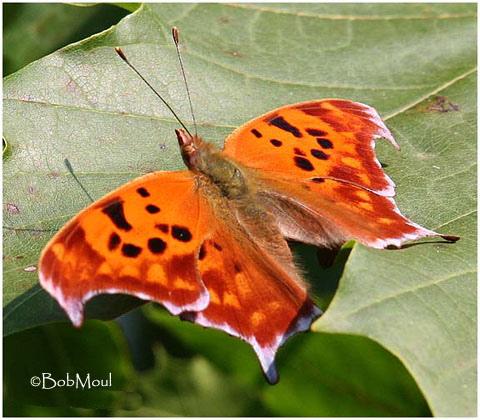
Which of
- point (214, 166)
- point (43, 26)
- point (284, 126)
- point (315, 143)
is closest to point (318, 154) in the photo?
point (315, 143)

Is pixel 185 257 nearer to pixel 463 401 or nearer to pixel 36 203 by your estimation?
pixel 36 203

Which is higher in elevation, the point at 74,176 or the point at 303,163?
the point at 74,176

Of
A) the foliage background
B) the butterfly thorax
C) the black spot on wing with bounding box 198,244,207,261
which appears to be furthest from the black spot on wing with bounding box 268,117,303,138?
the black spot on wing with bounding box 198,244,207,261

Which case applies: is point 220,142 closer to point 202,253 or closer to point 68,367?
point 202,253

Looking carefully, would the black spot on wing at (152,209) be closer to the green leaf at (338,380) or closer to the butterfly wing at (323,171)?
the butterfly wing at (323,171)

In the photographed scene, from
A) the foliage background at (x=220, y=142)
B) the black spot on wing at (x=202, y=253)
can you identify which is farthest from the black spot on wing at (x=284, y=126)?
the black spot on wing at (x=202, y=253)

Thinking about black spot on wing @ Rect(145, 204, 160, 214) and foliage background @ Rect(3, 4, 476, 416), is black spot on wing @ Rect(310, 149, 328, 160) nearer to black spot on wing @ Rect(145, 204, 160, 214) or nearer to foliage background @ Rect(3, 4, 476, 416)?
foliage background @ Rect(3, 4, 476, 416)
